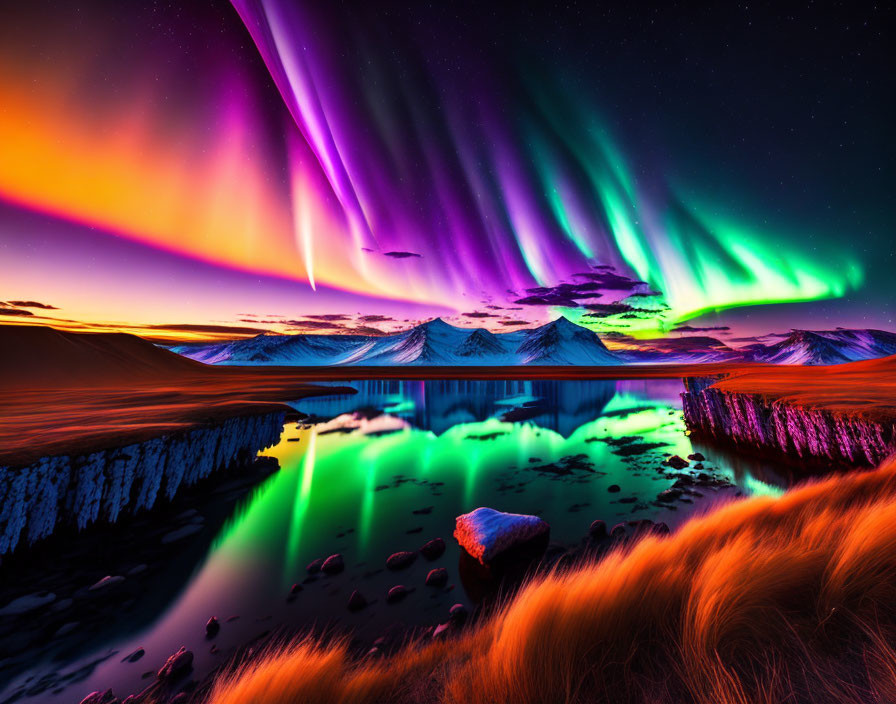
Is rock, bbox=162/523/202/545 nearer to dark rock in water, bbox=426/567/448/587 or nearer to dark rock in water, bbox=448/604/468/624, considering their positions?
dark rock in water, bbox=426/567/448/587

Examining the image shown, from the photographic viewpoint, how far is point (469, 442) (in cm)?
2134

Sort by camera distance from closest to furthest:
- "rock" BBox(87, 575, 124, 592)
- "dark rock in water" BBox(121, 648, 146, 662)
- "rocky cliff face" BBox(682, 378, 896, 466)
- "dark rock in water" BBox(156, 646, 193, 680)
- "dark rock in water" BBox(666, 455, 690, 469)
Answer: "dark rock in water" BBox(156, 646, 193, 680) < "dark rock in water" BBox(121, 648, 146, 662) < "rock" BBox(87, 575, 124, 592) < "rocky cliff face" BBox(682, 378, 896, 466) < "dark rock in water" BBox(666, 455, 690, 469)

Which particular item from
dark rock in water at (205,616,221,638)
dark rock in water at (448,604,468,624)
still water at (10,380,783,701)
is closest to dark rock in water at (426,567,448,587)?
still water at (10,380,783,701)

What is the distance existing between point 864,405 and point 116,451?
23321 mm

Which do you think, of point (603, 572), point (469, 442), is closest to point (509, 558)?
point (603, 572)

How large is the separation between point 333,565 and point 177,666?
2978 mm

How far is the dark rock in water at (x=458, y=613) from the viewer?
590 centimetres

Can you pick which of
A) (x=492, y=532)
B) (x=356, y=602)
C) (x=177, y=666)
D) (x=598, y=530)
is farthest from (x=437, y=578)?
(x=598, y=530)

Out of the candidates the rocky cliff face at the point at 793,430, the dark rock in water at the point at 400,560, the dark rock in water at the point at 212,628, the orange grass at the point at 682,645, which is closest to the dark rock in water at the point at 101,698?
the dark rock in water at the point at 212,628

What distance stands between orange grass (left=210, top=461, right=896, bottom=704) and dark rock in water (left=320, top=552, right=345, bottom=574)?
4551 millimetres

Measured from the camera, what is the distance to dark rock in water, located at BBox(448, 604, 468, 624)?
5.90 m

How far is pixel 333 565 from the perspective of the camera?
25.4 ft

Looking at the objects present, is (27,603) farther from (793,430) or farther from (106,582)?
(793,430)

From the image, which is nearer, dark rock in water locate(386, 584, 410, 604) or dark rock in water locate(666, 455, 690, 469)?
dark rock in water locate(386, 584, 410, 604)
